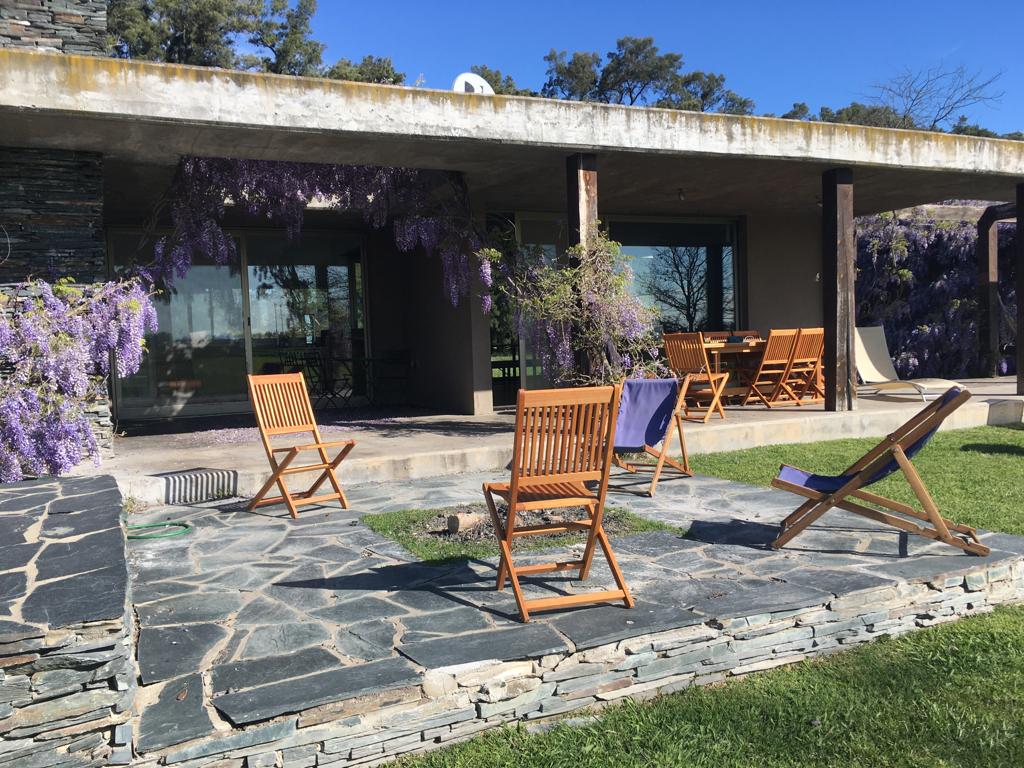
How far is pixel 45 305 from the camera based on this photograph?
221 inches

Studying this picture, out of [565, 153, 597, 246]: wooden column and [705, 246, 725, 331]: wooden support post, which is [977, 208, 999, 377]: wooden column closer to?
[705, 246, 725, 331]: wooden support post

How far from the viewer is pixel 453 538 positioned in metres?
4.26

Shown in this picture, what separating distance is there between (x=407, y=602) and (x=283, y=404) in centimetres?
250

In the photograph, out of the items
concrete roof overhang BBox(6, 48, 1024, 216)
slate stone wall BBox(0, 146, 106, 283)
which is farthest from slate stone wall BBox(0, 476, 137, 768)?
slate stone wall BBox(0, 146, 106, 283)

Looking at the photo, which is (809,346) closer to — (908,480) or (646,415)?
(646,415)

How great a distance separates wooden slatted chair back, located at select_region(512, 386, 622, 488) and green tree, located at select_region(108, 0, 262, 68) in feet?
86.9

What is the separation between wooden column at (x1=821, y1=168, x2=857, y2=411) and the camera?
25.7 ft

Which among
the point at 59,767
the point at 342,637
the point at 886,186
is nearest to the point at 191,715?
the point at 59,767

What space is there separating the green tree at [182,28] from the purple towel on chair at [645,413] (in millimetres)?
24908

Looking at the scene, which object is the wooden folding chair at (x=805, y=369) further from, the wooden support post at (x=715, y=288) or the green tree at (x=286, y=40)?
the green tree at (x=286, y=40)

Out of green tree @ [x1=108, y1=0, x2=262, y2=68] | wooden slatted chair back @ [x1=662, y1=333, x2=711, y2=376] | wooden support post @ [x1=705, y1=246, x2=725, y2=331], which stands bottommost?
wooden slatted chair back @ [x1=662, y1=333, x2=711, y2=376]

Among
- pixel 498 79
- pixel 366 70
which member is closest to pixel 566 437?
pixel 366 70

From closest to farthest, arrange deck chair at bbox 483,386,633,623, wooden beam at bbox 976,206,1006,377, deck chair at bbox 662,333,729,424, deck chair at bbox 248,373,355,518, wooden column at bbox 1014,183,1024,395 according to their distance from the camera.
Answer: deck chair at bbox 483,386,633,623 < deck chair at bbox 248,373,355,518 < deck chair at bbox 662,333,729,424 < wooden column at bbox 1014,183,1024,395 < wooden beam at bbox 976,206,1006,377

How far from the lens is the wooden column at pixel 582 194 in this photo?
6793 millimetres
